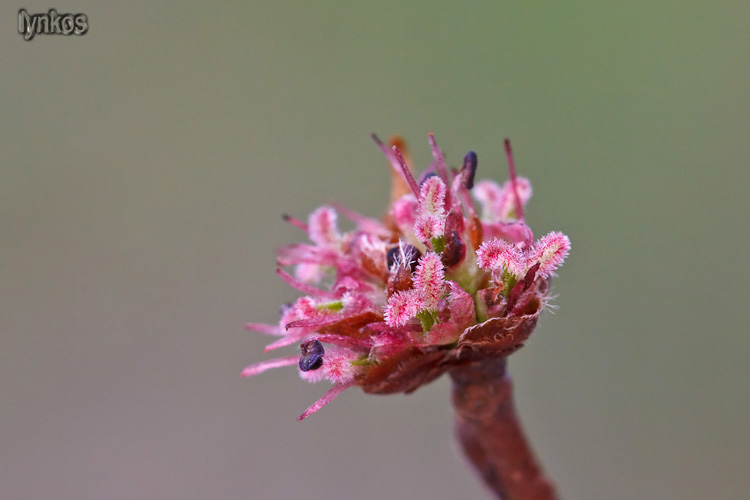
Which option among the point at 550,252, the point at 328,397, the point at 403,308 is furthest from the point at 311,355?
the point at 550,252

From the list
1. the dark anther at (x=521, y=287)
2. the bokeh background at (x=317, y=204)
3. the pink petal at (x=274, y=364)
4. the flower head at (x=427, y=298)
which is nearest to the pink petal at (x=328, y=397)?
the flower head at (x=427, y=298)

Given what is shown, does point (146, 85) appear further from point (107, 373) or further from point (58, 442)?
point (58, 442)

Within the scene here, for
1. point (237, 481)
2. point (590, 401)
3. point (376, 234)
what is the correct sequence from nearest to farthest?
point (376, 234)
point (237, 481)
point (590, 401)

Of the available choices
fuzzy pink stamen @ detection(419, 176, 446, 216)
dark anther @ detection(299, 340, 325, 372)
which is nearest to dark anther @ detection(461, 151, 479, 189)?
fuzzy pink stamen @ detection(419, 176, 446, 216)

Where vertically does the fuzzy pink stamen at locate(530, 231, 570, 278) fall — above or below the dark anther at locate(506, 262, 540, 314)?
above

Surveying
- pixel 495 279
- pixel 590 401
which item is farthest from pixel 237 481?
pixel 495 279

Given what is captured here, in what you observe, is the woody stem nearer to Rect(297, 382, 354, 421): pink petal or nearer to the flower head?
the flower head
